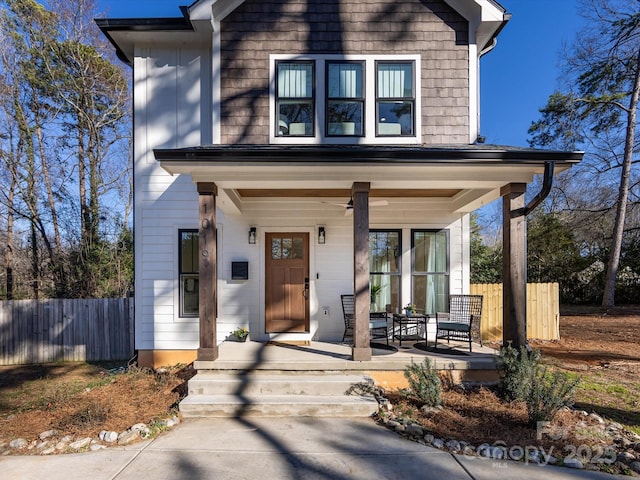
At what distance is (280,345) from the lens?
21.2ft

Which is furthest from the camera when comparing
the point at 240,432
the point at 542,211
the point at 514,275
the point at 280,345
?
the point at 542,211

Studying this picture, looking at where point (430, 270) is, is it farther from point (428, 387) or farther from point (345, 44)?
point (345, 44)

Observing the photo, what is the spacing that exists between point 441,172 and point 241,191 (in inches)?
136

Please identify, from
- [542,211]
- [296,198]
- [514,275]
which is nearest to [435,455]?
[514,275]

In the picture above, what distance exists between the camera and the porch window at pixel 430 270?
7355mm

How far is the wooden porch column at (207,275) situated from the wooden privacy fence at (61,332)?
4.18 m

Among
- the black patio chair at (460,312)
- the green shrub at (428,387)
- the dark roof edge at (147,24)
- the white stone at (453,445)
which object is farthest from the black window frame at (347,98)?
the white stone at (453,445)

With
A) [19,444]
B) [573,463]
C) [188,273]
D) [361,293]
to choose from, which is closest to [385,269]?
[361,293]

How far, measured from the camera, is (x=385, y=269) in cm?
743

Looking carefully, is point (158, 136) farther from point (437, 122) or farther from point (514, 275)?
point (514, 275)

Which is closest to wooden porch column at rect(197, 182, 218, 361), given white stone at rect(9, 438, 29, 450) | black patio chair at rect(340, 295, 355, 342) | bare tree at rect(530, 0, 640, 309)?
white stone at rect(9, 438, 29, 450)

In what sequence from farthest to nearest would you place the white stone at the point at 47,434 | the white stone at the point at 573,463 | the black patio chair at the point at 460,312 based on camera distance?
1. the black patio chair at the point at 460,312
2. the white stone at the point at 47,434
3. the white stone at the point at 573,463

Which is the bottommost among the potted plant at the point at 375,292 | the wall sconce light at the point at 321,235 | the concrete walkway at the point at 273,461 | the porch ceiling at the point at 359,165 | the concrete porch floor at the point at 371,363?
the concrete walkway at the point at 273,461

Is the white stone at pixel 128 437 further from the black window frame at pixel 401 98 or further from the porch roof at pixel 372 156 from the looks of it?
the black window frame at pixel 401 98
